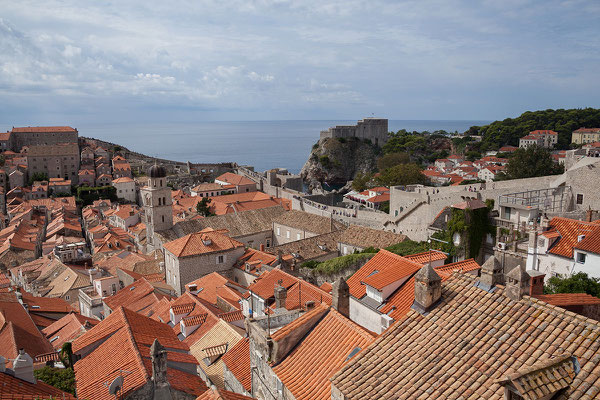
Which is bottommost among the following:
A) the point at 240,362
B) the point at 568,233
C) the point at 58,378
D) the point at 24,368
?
the point at 240,362

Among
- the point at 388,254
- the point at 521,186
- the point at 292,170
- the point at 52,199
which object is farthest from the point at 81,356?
the point at 292,170

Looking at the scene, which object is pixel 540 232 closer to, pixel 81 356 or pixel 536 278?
pixel 536 278

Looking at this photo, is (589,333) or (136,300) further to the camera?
(136,300)

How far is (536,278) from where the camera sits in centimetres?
842

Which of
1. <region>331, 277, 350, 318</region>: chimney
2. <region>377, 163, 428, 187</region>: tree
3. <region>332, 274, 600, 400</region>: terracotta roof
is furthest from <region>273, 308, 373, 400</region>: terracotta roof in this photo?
<region>377, 163, 428, 187</region>: tree

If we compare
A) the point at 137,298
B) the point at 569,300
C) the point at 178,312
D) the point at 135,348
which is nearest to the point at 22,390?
the point at 135,348

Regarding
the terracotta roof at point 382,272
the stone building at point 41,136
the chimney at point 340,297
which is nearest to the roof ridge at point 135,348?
the chimney at point 340,297

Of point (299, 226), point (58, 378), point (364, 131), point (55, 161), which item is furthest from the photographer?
point (364, 131)

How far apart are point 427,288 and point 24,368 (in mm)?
8818

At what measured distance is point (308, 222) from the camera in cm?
3525

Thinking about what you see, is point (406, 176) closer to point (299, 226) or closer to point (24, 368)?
point (299, 226)

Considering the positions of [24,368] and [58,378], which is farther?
[58,378]

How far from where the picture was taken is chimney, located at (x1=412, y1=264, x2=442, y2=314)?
672 centimetres

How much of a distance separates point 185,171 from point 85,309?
61.5 meters
